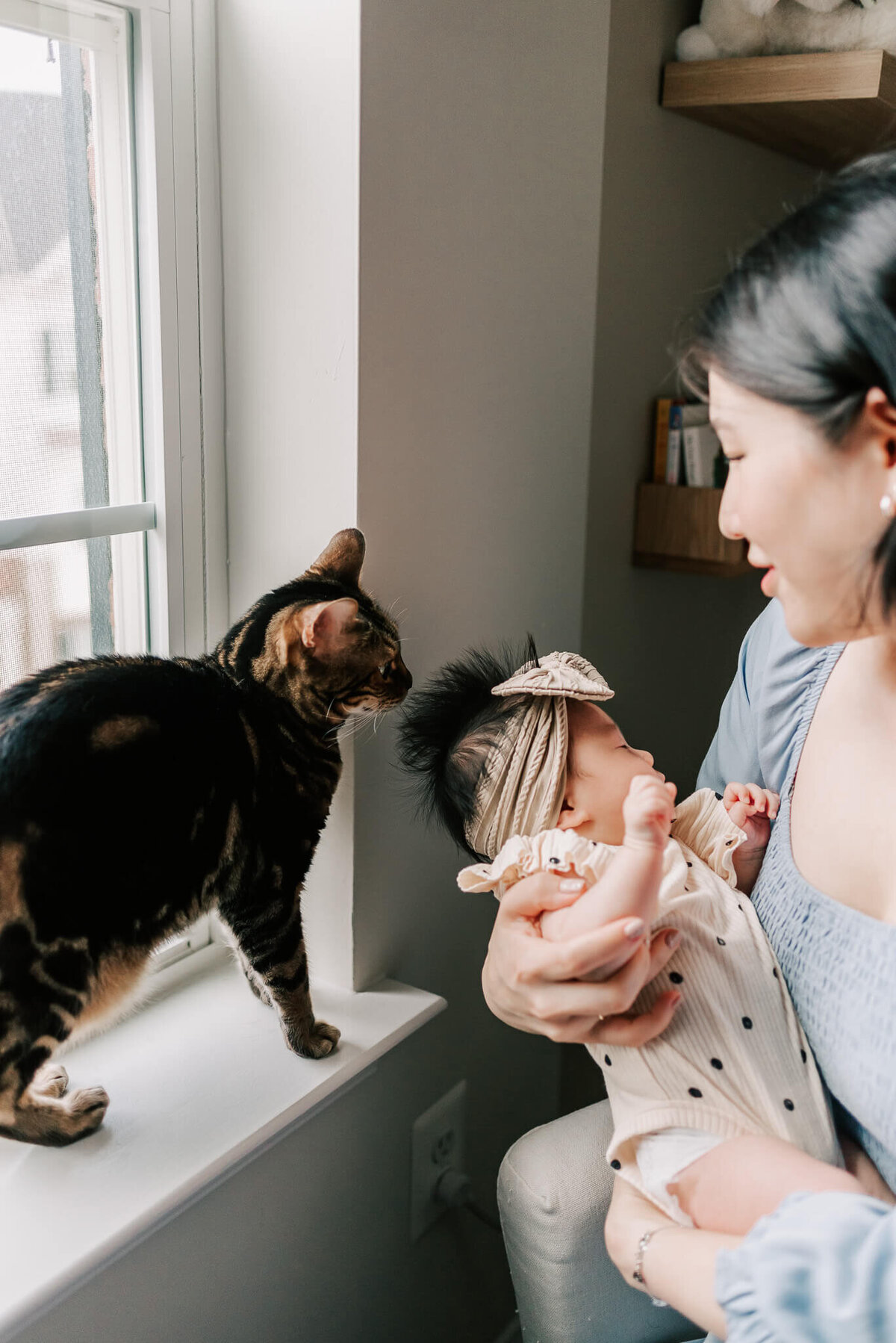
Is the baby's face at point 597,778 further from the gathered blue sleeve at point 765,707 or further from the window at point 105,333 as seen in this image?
the window at point 105,333

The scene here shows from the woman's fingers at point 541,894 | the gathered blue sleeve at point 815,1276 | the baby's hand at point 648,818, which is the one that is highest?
the baby's hand at point 648,818

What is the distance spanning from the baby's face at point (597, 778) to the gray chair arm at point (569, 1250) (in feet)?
0.96

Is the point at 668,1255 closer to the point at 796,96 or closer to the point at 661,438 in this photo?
the point at 661,438

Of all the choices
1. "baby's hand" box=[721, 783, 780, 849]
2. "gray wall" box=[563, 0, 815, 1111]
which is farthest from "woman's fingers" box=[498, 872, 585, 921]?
"gray wall" box=[563, 0, 815, 1111]

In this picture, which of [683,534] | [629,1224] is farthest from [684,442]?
[629,1224]

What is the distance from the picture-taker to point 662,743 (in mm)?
1900

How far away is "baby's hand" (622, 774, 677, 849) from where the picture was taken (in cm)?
77

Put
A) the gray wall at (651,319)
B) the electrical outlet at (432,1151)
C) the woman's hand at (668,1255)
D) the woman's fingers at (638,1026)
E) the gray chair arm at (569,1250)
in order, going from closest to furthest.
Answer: the woman's hand at (668,1255) → the woman's fingers at (638,1026) → the gray chair arm at (569,1250) → the electrical outlet at (432,1151) → the gray wall at (651,319)

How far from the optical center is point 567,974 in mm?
775

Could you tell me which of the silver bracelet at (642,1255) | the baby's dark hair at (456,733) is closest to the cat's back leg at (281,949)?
the baby's dark hair at (456,733)

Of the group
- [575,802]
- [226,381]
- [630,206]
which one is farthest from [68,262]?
[630,206]

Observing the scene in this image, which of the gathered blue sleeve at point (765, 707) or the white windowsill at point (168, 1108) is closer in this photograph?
the white windowsill at point (168, 1108)

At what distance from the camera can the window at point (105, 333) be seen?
2.87 ft

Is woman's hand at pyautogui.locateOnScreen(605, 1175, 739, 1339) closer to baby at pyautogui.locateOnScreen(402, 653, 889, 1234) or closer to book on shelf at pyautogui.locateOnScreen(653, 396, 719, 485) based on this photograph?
baby at pyautogui.locateOnScreen(402, 653, 889, 1234)
